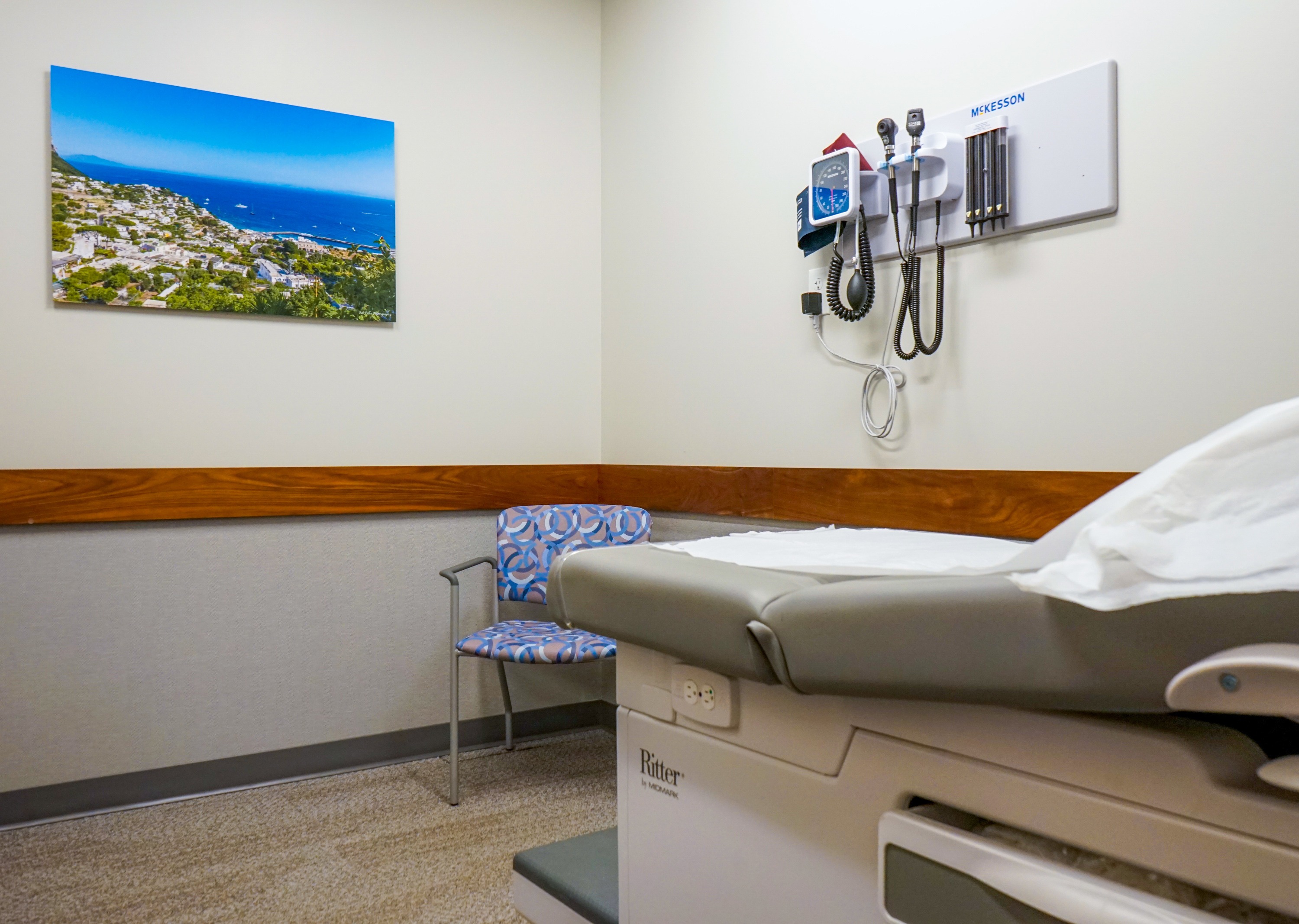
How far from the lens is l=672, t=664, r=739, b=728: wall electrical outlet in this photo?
0.96m

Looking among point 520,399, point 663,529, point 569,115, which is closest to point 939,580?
point 663,529

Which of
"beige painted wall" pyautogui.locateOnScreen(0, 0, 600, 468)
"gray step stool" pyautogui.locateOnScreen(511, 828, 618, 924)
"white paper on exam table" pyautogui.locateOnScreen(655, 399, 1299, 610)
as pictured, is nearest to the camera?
"white paper on exam table" pyautogui.locateOnScreen(655, 399, 1299, 610)

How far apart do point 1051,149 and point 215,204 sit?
231 centimetres

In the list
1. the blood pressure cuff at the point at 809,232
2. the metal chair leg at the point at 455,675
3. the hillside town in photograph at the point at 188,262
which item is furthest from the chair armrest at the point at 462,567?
the blood pressure cuff at the point at 809,232

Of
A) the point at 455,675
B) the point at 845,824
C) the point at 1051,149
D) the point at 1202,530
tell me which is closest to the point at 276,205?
the point at 455,675

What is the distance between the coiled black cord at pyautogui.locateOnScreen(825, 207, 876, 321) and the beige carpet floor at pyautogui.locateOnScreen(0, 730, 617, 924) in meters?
1.50

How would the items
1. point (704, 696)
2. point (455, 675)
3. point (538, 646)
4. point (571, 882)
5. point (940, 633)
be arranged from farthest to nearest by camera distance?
point (455, 675)
point (538, 646)
point (571, 882)
point (704, 696)
point (940, 633)

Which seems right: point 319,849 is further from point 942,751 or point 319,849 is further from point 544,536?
point 942,751

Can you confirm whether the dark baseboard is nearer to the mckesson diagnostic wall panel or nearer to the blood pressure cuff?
the blood pressure cuff

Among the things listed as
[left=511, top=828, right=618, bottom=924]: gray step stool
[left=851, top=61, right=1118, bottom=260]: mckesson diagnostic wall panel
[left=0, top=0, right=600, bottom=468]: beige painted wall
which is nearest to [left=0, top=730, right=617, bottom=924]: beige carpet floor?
[left=511, top=828, right=618, bottom=924]: gray step stool

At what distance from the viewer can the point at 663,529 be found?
3.04 metres

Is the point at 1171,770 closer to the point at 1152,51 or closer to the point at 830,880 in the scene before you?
the point at 830,880

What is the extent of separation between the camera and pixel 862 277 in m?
2.18

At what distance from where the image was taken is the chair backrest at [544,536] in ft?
9.56
